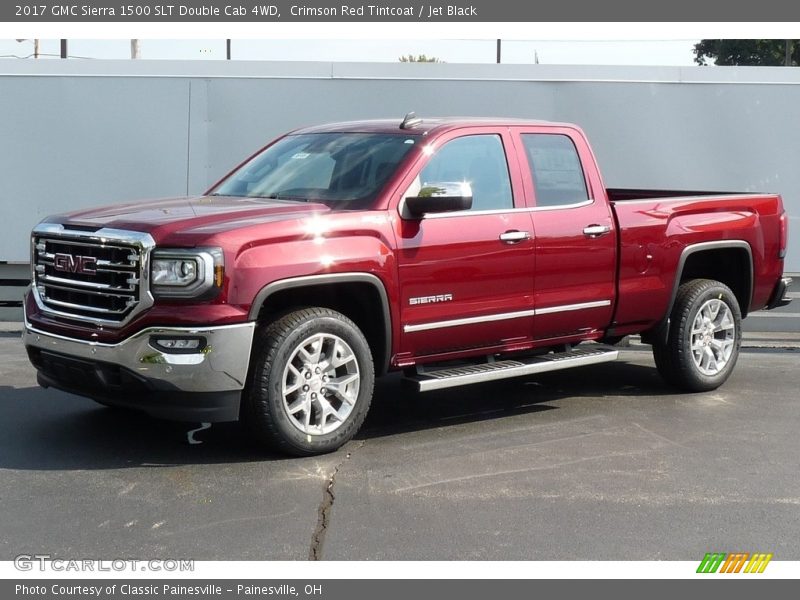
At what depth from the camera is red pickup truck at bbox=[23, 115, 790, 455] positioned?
19.7 feet

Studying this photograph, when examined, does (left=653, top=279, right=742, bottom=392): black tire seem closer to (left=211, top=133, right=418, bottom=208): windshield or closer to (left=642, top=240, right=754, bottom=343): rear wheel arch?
(left=642, top=240, right=754, bottom=343): rear wheel arch

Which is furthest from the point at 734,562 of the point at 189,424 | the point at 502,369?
the point at 189,424

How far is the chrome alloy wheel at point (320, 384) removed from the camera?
6.32m

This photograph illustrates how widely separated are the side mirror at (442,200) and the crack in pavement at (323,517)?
1.53 metres

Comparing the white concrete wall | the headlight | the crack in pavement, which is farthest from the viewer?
the white concrete wall

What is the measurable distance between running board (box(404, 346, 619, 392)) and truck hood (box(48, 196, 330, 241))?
3.96 feet

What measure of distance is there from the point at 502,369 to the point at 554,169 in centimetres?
148

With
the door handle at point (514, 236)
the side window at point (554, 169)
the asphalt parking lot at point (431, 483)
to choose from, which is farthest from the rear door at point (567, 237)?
the asphalt parking lot at point (431, 483)

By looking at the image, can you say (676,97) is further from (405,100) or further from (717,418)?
(717,418)

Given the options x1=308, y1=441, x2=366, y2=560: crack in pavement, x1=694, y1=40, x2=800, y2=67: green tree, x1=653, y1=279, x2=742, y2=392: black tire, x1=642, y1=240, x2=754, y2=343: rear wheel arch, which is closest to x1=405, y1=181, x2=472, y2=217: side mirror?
x1=308, y1=441, x2=366, y2=560: crack in pavement

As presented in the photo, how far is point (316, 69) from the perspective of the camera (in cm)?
1237

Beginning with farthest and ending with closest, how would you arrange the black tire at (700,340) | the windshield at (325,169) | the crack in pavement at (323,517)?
the black tire at (700,340) < the windshield at (325,169) < the crack in pavement at (323,517)

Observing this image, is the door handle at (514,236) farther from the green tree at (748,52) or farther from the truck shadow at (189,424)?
the green tree at (748,52)

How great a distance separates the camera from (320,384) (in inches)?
252
